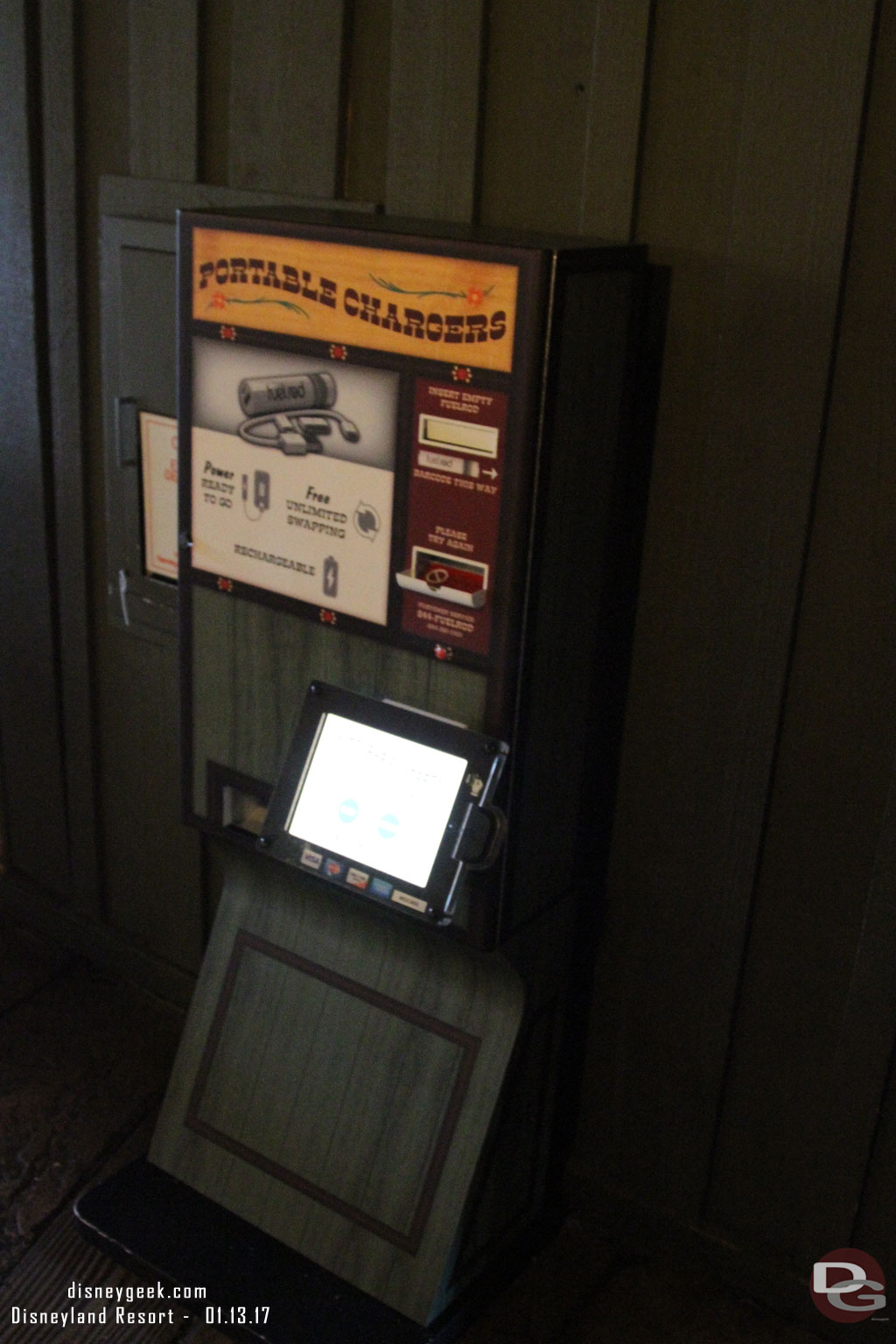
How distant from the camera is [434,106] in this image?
2082mm

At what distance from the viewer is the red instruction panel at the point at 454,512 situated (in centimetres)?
169

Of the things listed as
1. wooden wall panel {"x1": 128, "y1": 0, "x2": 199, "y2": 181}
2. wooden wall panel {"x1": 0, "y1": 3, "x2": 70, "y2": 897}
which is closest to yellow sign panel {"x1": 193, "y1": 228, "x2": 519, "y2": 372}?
wooden wall panel {"x1": 128, "y1": 0, "x2": 199, "y2": 181}

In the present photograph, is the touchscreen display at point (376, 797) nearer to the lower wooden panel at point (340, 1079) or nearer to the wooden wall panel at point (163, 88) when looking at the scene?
the lower wooden panel at point (340, 1079)

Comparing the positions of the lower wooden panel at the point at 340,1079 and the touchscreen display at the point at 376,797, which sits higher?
the touchscreen display at the point at 376,797

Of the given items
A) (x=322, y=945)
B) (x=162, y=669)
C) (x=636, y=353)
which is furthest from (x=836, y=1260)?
(x=162, y=669)

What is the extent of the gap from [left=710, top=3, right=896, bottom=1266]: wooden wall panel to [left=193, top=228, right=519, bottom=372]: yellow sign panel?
53 cm

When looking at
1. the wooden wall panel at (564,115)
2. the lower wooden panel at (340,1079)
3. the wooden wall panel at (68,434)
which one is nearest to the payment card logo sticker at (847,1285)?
the lower wooden panel at (340,1079)

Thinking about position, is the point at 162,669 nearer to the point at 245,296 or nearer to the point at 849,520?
the point at 245,296

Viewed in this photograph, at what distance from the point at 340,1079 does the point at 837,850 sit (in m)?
0.90

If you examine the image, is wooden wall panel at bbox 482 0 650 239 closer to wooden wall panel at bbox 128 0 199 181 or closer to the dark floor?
wooden wall panel at bbox 128 0 199 181

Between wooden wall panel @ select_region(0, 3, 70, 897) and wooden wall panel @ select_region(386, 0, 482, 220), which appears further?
wooden wall panel @ select_region(0, 3, 70, 897)

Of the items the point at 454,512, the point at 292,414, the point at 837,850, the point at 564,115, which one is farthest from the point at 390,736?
the point at 564,115

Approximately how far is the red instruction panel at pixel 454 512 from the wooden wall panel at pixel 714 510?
0.41 m

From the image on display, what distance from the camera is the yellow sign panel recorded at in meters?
1.64
